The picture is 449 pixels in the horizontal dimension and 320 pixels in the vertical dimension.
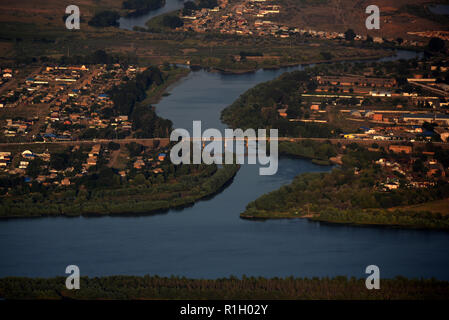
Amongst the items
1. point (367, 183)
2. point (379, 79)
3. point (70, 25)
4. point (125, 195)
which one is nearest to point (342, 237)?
point (367, 183)

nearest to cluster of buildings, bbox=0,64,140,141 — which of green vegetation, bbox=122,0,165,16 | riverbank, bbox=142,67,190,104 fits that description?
riverbank, bbox=142,67,190,104

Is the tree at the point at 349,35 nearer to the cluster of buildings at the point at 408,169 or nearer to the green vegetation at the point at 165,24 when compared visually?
the green vegetation at the point at 165,24

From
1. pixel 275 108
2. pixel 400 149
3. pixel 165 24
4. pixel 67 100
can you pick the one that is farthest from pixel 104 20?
pixel 400 149

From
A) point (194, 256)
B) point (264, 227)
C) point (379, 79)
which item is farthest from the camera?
point (379, 79)

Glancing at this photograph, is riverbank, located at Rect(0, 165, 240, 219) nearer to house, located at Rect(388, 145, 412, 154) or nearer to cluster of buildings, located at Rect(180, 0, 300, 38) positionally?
house, located at Rect(388, 145, 412, 154)

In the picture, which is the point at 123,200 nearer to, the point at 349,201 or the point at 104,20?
the point at 349,201

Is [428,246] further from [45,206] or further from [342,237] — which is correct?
[45,206]

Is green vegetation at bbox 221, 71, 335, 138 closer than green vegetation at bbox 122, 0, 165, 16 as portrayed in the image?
Yes

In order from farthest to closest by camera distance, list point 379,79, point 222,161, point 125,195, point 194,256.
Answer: point 379,79 → point 222,161 → point 125,195 → point 194,256
